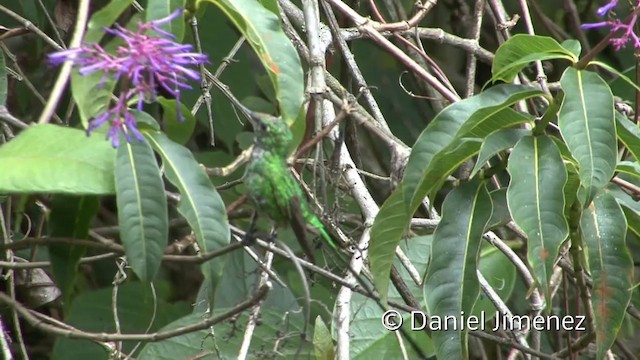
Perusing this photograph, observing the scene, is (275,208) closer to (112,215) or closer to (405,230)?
(405,230)

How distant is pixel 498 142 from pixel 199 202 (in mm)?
614

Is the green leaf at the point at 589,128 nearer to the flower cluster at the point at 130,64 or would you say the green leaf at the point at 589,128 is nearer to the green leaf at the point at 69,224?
the flower cluster at the point at 130,64

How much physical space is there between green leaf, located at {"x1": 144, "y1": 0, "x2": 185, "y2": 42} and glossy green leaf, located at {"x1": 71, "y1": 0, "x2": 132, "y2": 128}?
8cm

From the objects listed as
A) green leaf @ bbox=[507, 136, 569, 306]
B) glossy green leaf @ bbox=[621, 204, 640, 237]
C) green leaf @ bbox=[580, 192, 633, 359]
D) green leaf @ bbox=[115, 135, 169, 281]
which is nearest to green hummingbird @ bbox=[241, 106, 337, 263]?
green leaf @ bbox=[115, 135, 169, 281]

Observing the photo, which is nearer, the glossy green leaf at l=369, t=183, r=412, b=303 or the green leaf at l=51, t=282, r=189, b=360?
the glossy green leaf at l=369, t=183, r=412, b=303

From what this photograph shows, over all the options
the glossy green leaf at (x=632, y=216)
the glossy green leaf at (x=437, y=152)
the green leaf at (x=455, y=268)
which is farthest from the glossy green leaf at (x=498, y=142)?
the glossy green leaf at (x=632, y=216)

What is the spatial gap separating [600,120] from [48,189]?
3.18ft

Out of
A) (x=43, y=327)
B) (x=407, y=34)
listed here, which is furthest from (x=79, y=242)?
(x=407, y=34)

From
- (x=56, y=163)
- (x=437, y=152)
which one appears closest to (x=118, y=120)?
(x=56, y=163)

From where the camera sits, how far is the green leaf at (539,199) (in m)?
1.64

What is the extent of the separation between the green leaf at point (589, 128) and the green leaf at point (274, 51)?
494mm

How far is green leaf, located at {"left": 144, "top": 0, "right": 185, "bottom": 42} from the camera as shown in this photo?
160 cm

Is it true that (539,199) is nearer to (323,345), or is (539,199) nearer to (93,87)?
(323,345)
